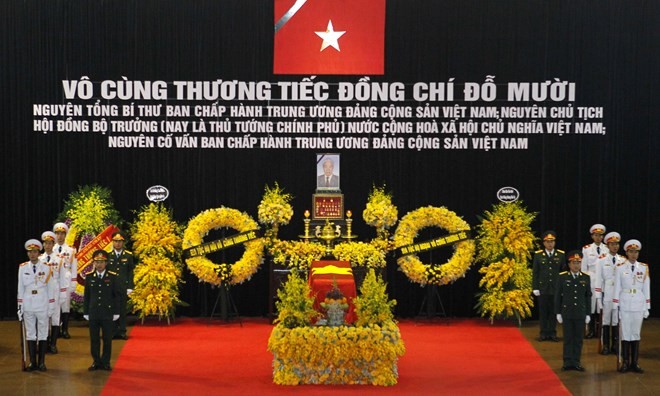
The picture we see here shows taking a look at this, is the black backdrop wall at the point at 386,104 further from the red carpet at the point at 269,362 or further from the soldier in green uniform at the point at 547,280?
the soldier in green uniform at the point at 547,280

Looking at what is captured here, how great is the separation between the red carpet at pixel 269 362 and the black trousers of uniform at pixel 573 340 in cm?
32

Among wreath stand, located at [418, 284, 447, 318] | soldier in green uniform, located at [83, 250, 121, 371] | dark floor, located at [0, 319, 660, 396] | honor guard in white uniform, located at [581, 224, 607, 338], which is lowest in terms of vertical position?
dark floor, located at [0, 319, 660, 396]

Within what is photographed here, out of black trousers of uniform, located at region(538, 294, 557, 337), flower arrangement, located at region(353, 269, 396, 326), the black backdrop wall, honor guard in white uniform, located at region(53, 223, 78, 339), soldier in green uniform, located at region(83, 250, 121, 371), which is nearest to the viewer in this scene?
flower arrangement, located at region(353, 269, 396, 326)

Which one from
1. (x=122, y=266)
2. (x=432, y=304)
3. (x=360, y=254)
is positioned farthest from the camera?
(x=432, y=304)

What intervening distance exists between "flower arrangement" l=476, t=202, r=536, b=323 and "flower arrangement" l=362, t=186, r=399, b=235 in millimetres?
1409

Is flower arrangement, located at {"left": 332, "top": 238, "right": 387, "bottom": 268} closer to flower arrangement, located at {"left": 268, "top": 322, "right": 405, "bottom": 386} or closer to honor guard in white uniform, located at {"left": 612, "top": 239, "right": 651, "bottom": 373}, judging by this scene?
flower arrangement, located at {"left": 268, "top": 322, "right": 405, "bottom": 386}

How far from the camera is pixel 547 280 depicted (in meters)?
14.1

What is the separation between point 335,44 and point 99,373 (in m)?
6.39

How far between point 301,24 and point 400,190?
9.82 ft

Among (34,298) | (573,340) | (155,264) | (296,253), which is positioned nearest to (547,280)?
(573,340)

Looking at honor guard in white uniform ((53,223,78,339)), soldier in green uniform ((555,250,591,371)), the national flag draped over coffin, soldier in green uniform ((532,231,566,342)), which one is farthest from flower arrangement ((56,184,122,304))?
soldier in green uniform ((555,250,591,371))

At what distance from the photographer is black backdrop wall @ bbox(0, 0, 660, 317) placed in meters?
15.4

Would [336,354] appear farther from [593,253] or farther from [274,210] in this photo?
[593,253]

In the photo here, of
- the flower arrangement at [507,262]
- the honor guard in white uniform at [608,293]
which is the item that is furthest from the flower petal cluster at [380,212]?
the honor guard in white uniform at [608,293]
